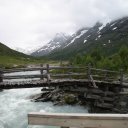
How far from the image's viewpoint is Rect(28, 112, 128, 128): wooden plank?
4195 millimetres

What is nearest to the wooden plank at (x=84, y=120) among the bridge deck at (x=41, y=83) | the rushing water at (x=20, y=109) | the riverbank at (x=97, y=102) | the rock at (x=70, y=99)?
the bridge deck at (x=41, y=83)

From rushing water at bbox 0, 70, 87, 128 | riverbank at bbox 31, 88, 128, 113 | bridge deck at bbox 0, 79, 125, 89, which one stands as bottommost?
rushing water at bbox 0, 70, 87, 128

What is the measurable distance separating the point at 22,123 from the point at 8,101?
389 inches

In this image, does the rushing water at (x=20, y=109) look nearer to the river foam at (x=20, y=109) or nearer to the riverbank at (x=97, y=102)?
the river foam at (x=20, y=109)

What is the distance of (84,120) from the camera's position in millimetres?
4215

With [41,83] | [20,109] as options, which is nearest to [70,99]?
[20,109]

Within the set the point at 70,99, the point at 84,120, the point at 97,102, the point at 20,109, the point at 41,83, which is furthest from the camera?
the point at 70,99

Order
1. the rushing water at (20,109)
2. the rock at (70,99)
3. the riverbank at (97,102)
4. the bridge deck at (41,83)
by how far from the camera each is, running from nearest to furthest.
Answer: the bridge deck at (41,83) → the rushing water at (20,109) → the riverbank at (97,102) → the rock at (70,99)

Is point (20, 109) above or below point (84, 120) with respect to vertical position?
below

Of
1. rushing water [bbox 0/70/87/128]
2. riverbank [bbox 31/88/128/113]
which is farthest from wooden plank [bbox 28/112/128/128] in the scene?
riverbank [bbox 31/88/128/113]

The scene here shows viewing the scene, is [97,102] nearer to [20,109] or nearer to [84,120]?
[20,109]

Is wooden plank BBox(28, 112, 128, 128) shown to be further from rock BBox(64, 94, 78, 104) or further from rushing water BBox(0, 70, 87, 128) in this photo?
rock BBox(64, 94, 78, 104)

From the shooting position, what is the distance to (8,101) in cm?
3122

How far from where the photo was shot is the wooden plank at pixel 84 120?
13.8 ft
